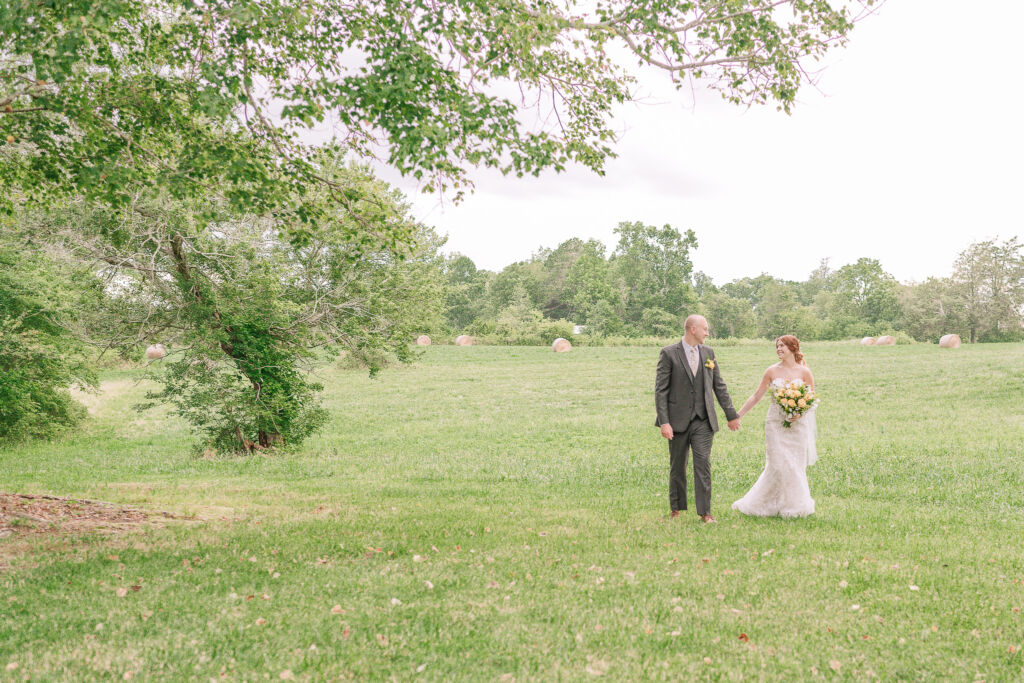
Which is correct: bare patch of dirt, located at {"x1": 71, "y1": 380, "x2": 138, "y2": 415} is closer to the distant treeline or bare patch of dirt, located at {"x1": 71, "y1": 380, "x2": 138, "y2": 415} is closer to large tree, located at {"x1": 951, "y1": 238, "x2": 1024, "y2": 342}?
the distant treeline

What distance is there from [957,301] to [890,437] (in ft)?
211

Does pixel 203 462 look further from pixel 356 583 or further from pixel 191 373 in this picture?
pixel 356 583

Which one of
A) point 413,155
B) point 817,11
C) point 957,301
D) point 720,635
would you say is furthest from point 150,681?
point 957,301

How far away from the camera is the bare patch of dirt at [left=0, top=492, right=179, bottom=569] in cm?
821

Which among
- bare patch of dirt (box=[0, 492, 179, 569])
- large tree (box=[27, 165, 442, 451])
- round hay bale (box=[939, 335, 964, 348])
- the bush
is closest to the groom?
bare patch of dirt (box=[0, 492, 179, 569])

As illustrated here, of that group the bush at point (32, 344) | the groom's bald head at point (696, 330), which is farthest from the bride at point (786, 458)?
the bush at point (32, 344)

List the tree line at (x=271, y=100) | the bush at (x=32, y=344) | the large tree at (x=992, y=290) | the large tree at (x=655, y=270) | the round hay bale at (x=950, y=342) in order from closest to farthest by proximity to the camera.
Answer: the tree line at (x=271, y=100), the bush at (x=32, y=344), the round hay bale at (x=950, y=342), the large tree at (x=992, y=290), the large tree at (x=655, y=270)

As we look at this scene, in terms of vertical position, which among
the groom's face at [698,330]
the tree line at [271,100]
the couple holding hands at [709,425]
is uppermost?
the tree line at [271,100]

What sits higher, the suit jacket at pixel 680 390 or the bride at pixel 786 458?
the suit jacket at pixel 680 390

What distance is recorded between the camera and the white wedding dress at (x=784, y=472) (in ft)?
30.9

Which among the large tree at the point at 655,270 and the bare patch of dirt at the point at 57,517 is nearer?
the bare patch of dirt at the point at 57,517

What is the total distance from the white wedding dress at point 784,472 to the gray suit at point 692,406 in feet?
3.08

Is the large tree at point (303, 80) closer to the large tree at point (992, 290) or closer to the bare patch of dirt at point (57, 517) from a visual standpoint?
the bare patch of dirt at point (57, 517)

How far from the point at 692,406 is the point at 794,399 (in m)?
1.49
